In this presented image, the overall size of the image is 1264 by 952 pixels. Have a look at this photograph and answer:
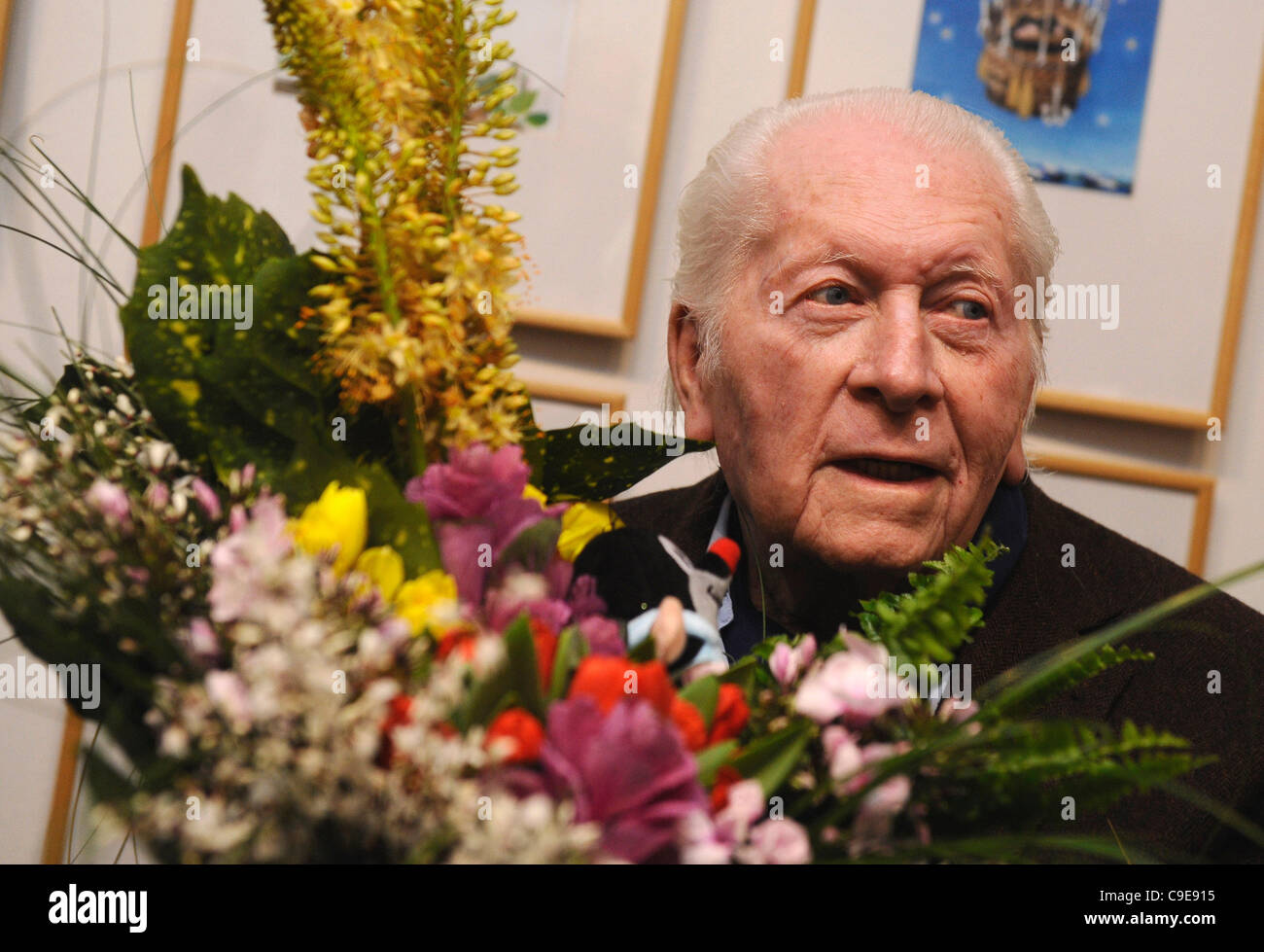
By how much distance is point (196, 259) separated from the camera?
588 millimetres

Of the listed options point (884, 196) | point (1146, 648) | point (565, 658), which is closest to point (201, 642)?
point (565, 658)

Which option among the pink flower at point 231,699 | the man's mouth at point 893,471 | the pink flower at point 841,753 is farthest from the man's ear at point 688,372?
the pink flower at point 231,699

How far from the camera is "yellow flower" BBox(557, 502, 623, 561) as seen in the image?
2.02 ft

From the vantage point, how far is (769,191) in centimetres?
103

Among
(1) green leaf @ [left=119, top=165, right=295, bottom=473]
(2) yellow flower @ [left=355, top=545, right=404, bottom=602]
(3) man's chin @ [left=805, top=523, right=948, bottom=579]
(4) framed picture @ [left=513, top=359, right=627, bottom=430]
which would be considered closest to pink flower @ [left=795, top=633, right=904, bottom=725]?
(2) yellow flower @ [left=355, top=545, right=404, bottom=602]

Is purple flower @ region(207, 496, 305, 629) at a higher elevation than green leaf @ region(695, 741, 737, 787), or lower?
higher

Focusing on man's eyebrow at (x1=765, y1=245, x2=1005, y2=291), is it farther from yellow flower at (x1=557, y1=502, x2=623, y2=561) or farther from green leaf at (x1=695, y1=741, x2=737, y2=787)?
green leaf at (x1=695, y1=741, x2=737, y2=787)

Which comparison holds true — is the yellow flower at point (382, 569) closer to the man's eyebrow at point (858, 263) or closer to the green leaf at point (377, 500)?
the green leaf at point (377, 500)

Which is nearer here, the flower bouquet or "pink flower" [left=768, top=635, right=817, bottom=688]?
the flower bouquet

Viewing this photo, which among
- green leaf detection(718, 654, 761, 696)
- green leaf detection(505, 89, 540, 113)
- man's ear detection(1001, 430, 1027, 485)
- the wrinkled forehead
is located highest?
green leaf detection(505, 89, 540, 113)

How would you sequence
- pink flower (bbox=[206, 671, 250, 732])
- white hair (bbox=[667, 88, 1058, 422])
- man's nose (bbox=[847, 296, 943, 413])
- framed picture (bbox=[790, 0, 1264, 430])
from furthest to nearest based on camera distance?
1. framed picture (bbox=[790, 0, 1264, 430])
2. white hair (bbox=[667, 88, 1058, 422])
3. man's nose (bbox=[847, 296, 943, 413])
4. pink flower (bbox=[206, 671, 250, 732])

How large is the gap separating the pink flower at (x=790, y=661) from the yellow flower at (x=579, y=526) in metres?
0.13

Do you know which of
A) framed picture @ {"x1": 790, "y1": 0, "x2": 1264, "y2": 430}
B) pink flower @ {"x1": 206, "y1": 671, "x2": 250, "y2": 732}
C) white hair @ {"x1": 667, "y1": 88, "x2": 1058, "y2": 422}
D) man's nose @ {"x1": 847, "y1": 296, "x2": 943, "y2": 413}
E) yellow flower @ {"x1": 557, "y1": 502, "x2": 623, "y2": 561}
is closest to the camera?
pink flower @ {"x1": 206, "y1": 671, "x2": 250, "y2": 732}
